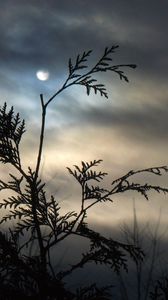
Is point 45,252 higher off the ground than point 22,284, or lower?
higher

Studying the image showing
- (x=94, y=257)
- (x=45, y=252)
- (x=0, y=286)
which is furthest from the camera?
(x=94, y=257)

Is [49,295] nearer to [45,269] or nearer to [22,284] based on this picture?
[45,269]

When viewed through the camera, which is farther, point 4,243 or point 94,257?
point 94,257

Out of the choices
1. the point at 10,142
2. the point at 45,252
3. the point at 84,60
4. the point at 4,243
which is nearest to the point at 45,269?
the point at 45,252

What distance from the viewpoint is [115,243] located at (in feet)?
13.7

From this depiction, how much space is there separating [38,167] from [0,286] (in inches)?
40.3

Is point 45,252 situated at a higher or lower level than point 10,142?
lower

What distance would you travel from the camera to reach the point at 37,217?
13.6 ft

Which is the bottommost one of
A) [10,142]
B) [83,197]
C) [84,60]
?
[83,197]

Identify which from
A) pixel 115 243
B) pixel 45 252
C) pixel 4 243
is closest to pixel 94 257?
pixel 115 243

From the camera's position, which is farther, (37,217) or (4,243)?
(37,217)

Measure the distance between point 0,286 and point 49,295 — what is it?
40 cm

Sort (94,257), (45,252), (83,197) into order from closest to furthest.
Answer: (45,252) → (94,257) → (83,197)

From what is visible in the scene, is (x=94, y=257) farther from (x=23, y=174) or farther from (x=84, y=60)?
(x=84, y=60)
